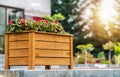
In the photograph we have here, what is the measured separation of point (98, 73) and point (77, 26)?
87.3 ft

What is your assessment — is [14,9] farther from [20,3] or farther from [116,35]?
[116,35]

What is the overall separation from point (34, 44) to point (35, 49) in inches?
3.5

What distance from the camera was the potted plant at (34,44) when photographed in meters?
6.29

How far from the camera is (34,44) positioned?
6.29m

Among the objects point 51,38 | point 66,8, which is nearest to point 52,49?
point 51,38

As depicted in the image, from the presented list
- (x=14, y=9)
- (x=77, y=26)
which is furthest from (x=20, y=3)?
(x=77, y=26)

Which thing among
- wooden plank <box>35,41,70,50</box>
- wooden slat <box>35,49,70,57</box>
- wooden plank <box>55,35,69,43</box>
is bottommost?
wooden slat <box>35,49,70,57</box>

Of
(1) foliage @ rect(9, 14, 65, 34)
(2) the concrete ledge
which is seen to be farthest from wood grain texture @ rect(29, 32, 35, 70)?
(2) the concrete ledge

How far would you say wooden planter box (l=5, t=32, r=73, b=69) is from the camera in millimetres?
6262

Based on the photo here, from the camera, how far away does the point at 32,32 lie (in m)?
6.30

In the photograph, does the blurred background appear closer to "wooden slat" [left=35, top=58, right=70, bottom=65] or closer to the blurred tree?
the blurred tree

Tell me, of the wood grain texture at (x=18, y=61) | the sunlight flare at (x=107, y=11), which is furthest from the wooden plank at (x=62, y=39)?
the sunlight flare at (x=107, y=11)

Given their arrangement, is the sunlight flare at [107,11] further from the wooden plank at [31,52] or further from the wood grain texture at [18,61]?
the wooden plank at [31,52]

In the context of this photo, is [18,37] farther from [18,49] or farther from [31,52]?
[31,52]
